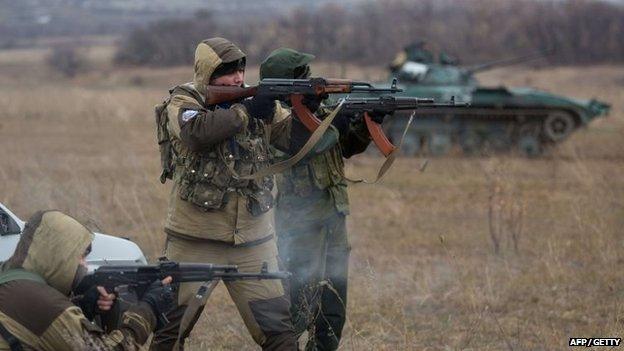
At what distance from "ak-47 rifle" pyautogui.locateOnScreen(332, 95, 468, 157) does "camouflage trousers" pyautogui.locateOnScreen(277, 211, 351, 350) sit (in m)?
0.48

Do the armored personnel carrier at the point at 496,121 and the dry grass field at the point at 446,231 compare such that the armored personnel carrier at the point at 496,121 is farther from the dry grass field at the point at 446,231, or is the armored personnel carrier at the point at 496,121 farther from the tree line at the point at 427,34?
the tree line at the point at 427,34

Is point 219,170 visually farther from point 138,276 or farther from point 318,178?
point 318,178

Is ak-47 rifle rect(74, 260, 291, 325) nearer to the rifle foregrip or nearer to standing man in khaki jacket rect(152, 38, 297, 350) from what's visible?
standing man in khaki jacket rect(152, 38, 297, 350)

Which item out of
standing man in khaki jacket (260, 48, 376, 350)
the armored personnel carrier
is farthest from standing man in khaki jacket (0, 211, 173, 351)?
the armored personnel carrier

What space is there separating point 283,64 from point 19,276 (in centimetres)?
211

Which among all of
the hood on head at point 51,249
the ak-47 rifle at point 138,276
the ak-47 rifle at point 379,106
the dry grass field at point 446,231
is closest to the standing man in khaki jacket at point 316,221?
the ak-47 rifle at point 379,106

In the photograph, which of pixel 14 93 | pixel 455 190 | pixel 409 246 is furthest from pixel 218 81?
pixel 14 93

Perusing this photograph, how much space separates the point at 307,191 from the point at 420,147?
12.7 meters

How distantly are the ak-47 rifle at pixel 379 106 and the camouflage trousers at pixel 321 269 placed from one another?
19.1 inches

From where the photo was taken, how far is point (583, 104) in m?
18.0

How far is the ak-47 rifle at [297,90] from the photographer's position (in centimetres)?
496

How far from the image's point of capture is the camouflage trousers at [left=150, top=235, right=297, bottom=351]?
16.0ft

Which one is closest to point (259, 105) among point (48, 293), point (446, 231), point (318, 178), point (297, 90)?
point (297, 90)

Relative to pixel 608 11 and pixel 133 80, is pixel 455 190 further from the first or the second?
pixel 608 11
